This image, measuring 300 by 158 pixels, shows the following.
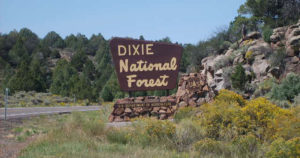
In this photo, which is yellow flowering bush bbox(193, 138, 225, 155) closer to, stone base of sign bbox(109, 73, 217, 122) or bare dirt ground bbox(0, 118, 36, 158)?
bare dirt ground bbox(0, 118, 36, 158)

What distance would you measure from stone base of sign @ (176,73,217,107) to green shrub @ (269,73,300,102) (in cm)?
718

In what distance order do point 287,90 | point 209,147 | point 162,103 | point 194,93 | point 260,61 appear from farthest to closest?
1. point 260,61
2. point 287,90
3. point 194,93
4. point 162,103
5. point 209,147

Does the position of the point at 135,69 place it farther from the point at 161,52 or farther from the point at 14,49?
the point at 14,49

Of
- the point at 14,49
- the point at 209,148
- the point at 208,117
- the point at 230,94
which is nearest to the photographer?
the point at 209,148

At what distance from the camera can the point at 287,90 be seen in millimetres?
23953

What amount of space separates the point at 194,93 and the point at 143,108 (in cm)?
299

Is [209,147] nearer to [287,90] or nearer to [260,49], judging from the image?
[287,90]

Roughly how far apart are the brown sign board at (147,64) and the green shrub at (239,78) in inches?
520

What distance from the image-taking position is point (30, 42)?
10319 centimetres

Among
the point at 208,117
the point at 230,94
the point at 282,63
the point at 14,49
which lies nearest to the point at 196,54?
the point at 282,63

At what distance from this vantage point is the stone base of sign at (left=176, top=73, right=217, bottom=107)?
1892cm

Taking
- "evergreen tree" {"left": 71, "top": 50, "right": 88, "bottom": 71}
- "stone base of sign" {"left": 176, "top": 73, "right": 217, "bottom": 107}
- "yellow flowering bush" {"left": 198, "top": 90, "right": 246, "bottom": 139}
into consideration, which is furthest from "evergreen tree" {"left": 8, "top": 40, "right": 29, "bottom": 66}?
"yellow flowering bush" {"left": 198, "top": 90, "right": 246, "bottom": 139}

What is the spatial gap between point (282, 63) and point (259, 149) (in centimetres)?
2385

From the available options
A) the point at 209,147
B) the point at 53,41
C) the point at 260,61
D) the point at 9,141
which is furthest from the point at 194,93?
the point at 53,41
